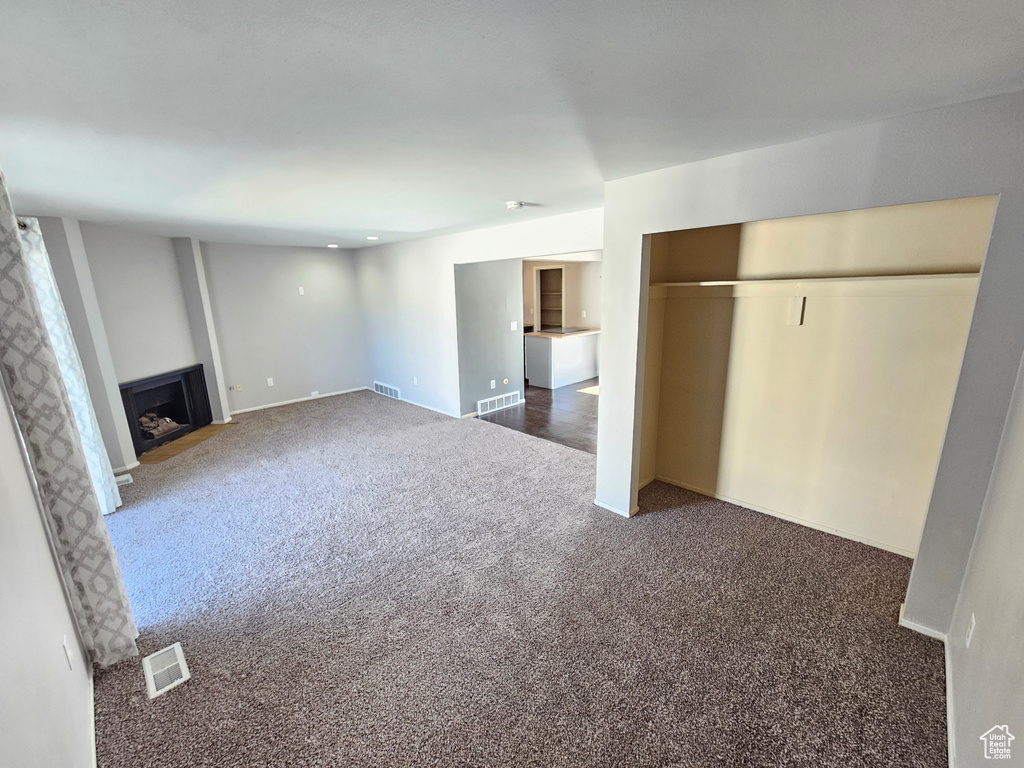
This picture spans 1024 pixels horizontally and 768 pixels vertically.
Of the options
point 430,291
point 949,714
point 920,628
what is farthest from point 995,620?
point 430,291

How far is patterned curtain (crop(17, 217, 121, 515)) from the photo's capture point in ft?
9.92

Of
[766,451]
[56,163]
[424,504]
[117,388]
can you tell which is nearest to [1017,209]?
[766,451]

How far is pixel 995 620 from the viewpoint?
1391 mm

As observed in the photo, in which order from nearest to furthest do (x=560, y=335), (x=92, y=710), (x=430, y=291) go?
(x=92, y=710) → (x=430, y=291) → (x=560, y=335)

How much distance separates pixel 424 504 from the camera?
10.9 ft

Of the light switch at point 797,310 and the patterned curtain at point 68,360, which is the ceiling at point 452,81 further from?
the light switch at point 797,310

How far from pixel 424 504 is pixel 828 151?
326 centimetres

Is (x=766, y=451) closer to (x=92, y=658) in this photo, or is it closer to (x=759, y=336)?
(x=759, y=336)

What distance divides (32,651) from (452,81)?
2.16 metres

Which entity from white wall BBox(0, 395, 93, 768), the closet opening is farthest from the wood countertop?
white wall BBox(0, 395, 93, 768)

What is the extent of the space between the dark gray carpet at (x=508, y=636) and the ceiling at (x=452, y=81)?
231 centimetres

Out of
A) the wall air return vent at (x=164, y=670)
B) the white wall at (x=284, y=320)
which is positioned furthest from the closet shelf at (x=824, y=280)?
the white wall at (x=284, y=320)

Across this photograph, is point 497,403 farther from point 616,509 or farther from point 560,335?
point 616,509

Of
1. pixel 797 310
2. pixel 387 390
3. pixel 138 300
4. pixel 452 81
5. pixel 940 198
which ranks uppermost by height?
pixel 452 81
